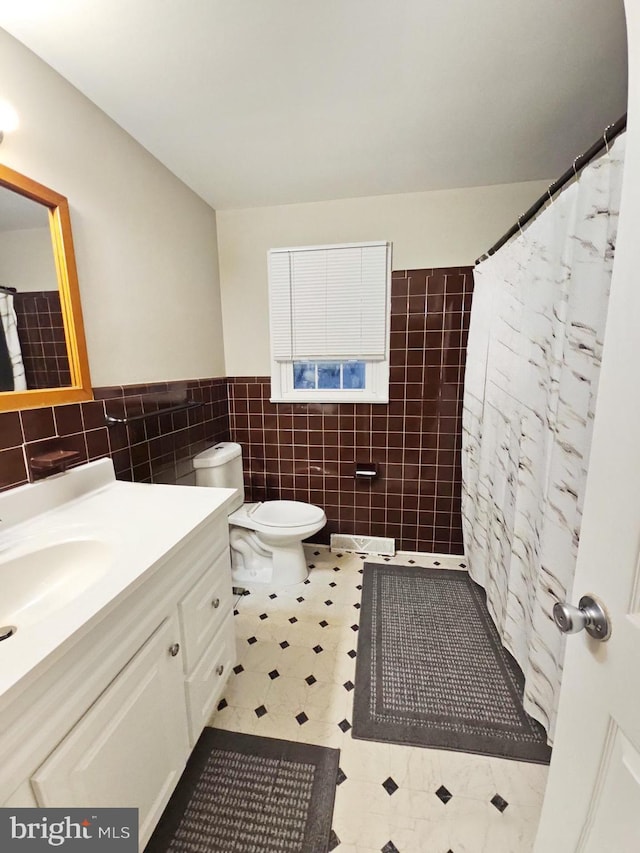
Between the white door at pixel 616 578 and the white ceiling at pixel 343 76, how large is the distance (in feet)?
2.90

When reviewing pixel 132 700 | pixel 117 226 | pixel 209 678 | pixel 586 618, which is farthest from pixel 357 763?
pixel 117 226

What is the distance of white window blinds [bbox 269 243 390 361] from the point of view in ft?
6.94

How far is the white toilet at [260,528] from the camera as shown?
6.47 feet

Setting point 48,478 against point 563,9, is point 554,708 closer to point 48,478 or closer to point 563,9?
point 48,478

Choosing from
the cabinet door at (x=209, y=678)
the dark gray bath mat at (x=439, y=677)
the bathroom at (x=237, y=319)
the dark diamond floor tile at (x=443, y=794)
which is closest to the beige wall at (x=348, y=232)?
the bathroom at (x=237, y=319)

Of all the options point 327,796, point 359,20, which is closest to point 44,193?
point 359,20

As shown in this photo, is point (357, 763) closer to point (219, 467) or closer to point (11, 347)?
point (219, 467)

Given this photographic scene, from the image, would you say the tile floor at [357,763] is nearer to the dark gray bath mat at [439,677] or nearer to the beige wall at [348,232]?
the dark gray bath mat at [439,677]

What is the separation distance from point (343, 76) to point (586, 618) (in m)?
1.71

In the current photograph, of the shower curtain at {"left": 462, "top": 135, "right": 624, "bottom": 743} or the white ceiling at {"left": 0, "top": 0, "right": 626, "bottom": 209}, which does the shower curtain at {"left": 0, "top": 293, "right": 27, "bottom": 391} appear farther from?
the shower curtain at {"left": 462, "top": 135, "right": 624, "bottom": 743}

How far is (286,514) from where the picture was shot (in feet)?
7.19

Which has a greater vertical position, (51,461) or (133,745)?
(51,461)

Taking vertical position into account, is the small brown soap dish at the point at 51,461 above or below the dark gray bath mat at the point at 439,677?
above

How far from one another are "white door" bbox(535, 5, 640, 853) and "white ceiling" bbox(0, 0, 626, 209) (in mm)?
885
